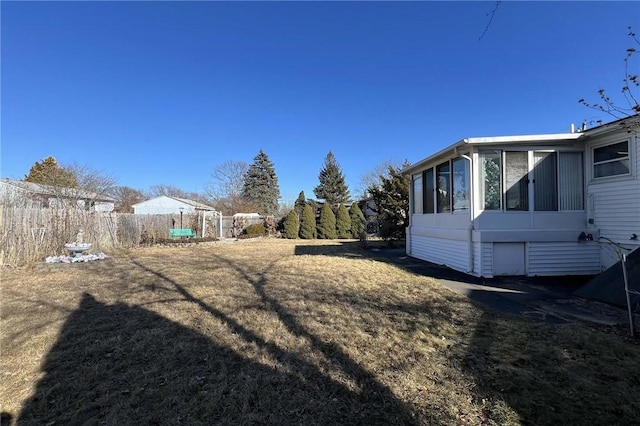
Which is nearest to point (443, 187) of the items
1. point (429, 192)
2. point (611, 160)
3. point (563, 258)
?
point (429, 192)

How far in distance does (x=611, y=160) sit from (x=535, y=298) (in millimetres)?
3988

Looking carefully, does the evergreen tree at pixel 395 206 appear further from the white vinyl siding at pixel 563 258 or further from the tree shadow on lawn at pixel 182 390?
the tree shadow on lawn at pixel 182 390

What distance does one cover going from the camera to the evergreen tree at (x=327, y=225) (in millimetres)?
23422

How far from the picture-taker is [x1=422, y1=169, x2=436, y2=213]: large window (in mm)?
10586

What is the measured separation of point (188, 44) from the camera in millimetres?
11586

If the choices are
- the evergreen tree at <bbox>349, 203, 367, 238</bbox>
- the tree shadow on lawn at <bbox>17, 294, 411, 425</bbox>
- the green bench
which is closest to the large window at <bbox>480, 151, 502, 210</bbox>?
the tree shadow on lawn at <bbox>17, 294, 411, 425</bbox>

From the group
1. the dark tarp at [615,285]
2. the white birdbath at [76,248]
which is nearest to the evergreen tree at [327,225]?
the white birdbath at [76,248]

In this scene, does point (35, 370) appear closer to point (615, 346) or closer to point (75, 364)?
point (75, 364)

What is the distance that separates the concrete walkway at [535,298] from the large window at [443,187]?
2.19m

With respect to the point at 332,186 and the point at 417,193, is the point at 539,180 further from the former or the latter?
the point at 332,186

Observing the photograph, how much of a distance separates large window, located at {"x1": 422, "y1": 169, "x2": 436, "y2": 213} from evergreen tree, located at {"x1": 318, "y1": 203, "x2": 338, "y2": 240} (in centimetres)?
1240

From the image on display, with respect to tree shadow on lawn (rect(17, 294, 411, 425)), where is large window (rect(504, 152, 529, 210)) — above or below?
above

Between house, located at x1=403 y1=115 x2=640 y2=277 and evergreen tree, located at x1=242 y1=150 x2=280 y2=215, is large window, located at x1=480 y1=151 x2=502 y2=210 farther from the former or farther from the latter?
evergreen tree, located at x1=242 y1=150 x2=280 y2=215

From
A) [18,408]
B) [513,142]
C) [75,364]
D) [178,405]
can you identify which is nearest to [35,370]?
[75,364]
